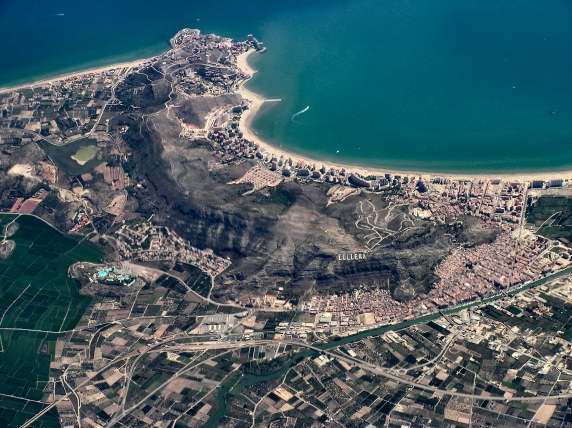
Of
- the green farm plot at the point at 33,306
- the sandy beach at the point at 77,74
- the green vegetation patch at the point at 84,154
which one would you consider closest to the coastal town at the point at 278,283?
the green vegetation patch at the point at 84,154

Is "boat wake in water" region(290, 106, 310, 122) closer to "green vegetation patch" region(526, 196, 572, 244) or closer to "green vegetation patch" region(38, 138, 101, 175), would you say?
"green vegetation patch" region(38, 138, 101, 175)

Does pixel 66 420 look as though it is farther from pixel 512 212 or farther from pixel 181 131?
pixel 512 212

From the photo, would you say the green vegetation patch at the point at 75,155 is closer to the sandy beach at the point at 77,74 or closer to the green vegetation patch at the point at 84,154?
the green vegetation patch at the point at 84,154

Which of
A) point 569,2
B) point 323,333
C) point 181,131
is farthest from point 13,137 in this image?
point 569,2

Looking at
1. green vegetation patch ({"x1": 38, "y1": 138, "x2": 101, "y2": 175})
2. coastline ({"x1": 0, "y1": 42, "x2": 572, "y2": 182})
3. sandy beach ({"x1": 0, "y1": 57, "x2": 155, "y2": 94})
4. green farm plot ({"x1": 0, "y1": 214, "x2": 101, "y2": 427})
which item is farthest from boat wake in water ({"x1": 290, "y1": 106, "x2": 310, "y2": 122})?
green farm plot ({"x1": 0, "y1": 214, "x2": 101, "y2": 427})

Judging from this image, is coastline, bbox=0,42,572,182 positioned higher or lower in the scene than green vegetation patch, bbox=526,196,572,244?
higher

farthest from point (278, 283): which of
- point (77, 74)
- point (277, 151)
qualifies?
point (77, 74)
